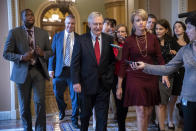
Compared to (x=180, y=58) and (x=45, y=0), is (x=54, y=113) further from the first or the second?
(x=45, y=0)

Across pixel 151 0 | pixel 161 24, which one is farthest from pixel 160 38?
pixel 151 0

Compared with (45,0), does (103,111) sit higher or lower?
lower

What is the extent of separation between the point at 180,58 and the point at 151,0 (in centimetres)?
372

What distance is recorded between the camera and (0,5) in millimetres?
4371

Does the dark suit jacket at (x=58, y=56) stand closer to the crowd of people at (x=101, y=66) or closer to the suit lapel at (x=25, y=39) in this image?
the crowd of people at (x=101, y=66)

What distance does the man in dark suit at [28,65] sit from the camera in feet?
9.89

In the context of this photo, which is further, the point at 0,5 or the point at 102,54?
the point at 0,5

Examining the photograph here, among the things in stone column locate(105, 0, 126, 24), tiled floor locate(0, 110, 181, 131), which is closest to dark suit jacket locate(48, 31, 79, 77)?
tiled floor locate(0, 110, 181, 131)

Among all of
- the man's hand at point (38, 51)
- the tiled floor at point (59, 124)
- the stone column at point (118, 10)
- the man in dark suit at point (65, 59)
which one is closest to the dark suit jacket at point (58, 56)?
the man in dark suit at point (65, 59)

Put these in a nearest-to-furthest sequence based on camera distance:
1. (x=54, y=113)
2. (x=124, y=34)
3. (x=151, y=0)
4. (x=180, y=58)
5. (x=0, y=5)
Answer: (x=180, y=58) < (x=124, y=34) < (x=0, y=5) < (x=54, y=113) < (x=151, y=0)

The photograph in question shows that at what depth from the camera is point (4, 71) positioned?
14.5ft

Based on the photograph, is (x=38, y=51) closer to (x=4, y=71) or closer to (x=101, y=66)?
(x=101, y=66)

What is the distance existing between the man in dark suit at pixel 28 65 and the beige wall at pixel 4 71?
1.42 meters

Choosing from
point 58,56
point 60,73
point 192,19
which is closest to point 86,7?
point 58,56
